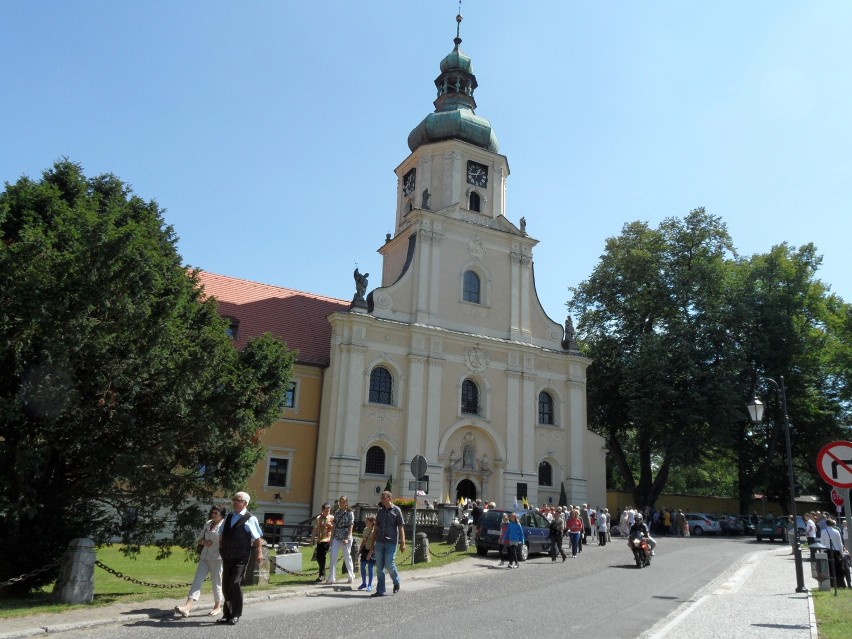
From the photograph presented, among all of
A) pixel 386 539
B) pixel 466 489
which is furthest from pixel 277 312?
pixel 386 539

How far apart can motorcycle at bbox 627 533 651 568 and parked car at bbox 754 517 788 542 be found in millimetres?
16557

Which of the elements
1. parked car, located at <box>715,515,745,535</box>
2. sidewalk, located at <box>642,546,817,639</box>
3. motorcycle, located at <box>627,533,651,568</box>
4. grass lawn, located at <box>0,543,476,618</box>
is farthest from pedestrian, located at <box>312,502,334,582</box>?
parked car, located at <box>715,515,745,535</box>

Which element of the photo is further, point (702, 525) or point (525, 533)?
point (702, 525)

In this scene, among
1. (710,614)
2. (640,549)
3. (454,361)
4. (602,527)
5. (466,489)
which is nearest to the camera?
(710,614)

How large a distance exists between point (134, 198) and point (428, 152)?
80.2ft

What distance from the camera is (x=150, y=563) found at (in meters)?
17.1

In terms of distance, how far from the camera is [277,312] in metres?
34.6

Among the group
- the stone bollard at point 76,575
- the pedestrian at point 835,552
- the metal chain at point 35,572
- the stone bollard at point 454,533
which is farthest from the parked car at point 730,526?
the metal chain at point 35,572

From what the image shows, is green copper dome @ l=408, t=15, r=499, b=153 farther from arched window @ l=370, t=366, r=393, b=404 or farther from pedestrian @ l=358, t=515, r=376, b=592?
pedestrian @ l=358, t=515, r=376, b=592

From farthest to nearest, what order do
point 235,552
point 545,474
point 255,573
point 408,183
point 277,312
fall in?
point 408,183 < point 545,474 < point 277,312 < point 255,573 < point 235,552

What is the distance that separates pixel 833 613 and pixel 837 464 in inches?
87.0

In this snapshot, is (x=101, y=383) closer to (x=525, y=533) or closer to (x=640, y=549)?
(x=525, y=533)

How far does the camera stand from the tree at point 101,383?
1073cm

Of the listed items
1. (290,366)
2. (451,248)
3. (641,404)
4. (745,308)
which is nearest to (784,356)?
(745,308)
